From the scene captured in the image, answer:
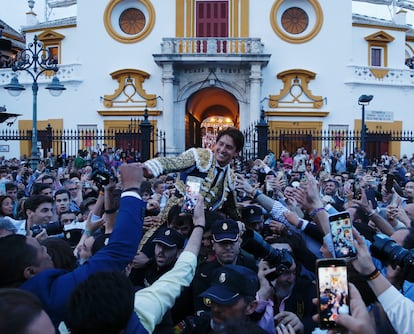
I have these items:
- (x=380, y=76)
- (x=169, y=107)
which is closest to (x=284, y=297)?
(x=169, y=107)

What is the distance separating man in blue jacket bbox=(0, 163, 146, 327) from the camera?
8.57 ft

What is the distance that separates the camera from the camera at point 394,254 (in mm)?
2754

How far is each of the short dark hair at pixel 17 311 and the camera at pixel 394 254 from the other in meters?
1.86

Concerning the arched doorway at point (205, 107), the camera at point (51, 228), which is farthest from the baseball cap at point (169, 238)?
the arched doorway at point (205, 107)

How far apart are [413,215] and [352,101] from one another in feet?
71.5

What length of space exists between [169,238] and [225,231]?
19.6 inches

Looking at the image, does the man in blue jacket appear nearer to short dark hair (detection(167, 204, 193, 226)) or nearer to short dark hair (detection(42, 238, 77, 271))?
short dark hair (detection(42, 238, 77, 271))

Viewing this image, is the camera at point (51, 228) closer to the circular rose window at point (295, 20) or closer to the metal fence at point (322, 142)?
the metal fence at point (322, 142)

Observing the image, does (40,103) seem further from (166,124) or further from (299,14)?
(299,14)

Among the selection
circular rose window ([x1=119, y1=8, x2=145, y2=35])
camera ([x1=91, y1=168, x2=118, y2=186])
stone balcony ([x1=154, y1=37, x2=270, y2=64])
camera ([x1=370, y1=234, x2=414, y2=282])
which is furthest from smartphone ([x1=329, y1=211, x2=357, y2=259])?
circular rose window ([x1=119, y1=8, x2=145, y2=35])

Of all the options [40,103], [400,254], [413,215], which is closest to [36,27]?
[40,103]

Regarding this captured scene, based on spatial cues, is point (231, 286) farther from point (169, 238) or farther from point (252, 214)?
point (252, 214)

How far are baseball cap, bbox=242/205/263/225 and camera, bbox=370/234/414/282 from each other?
276 cm

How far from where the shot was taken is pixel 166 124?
26438 mm
